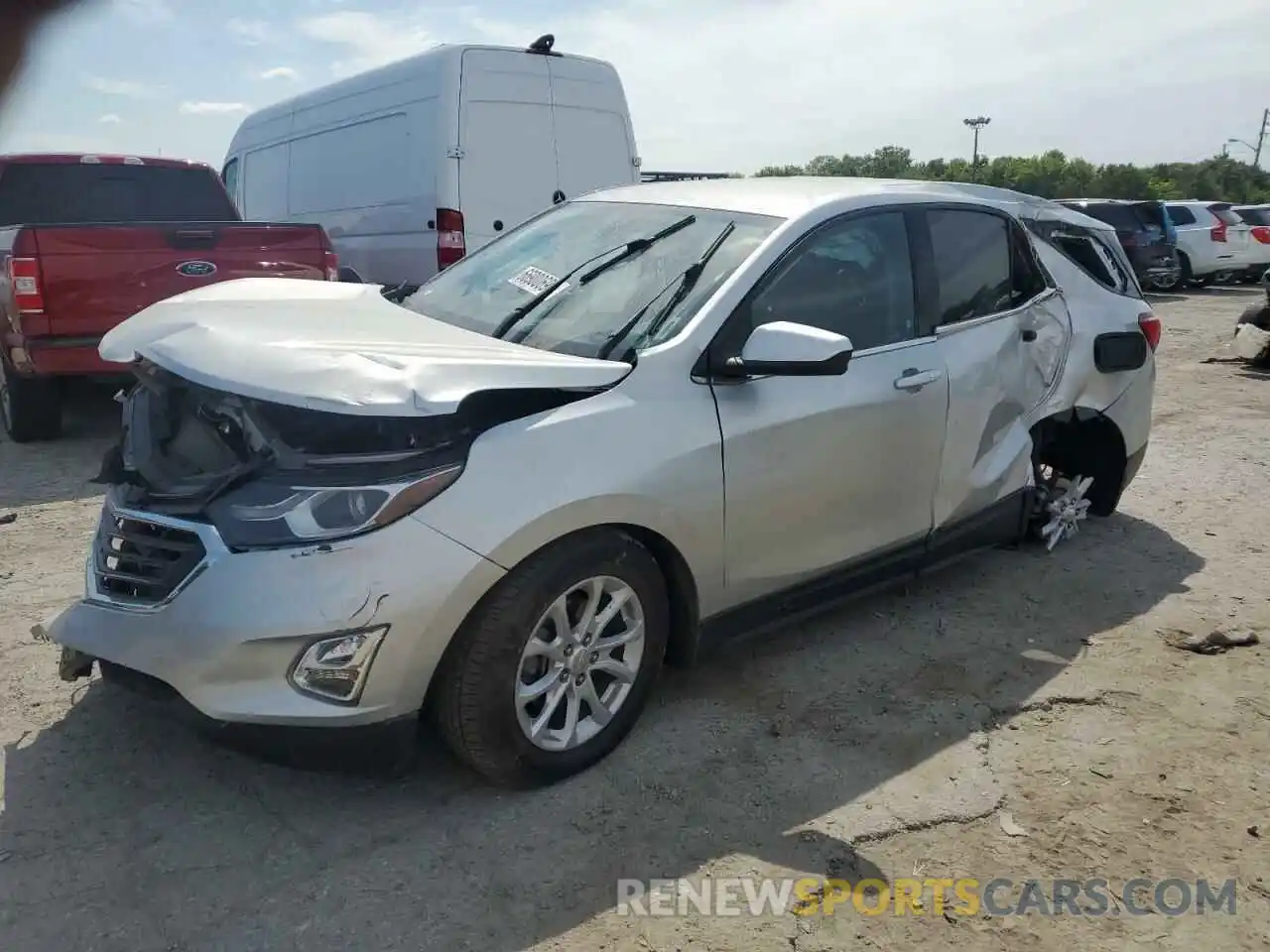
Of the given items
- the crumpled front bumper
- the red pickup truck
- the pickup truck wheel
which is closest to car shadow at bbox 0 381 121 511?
the pickup truck wheel

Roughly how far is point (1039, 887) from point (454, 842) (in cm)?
150

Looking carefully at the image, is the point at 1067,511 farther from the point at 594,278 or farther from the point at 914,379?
the point at 594,278

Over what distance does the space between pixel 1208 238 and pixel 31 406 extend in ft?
64.6

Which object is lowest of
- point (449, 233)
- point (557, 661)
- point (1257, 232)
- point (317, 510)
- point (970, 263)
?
point (557, 661)

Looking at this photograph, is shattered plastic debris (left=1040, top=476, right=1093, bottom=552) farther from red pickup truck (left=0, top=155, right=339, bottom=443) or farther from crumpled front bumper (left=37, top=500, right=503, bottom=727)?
red pickup truck (left=0, top=155, right=339, bottom=443)

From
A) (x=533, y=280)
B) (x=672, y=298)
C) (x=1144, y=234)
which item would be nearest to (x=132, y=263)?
(x=533, y=280)

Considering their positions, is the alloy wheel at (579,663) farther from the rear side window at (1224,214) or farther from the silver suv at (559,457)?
the rear side window at (1224,214)

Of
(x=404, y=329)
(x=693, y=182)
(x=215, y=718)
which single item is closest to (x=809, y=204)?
(x=693, y=182)

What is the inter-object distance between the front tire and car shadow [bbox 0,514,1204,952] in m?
0.13

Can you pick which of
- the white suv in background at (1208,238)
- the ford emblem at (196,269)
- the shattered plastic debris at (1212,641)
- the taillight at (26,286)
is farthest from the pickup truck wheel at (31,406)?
the white suv in background at (1208,238)

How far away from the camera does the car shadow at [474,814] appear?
251 centimetres

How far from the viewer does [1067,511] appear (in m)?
5.18

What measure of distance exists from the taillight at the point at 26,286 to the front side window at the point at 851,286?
4691mm

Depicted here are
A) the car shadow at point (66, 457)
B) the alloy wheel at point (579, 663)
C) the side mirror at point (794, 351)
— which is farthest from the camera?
the car shadow at point (66, 457)
